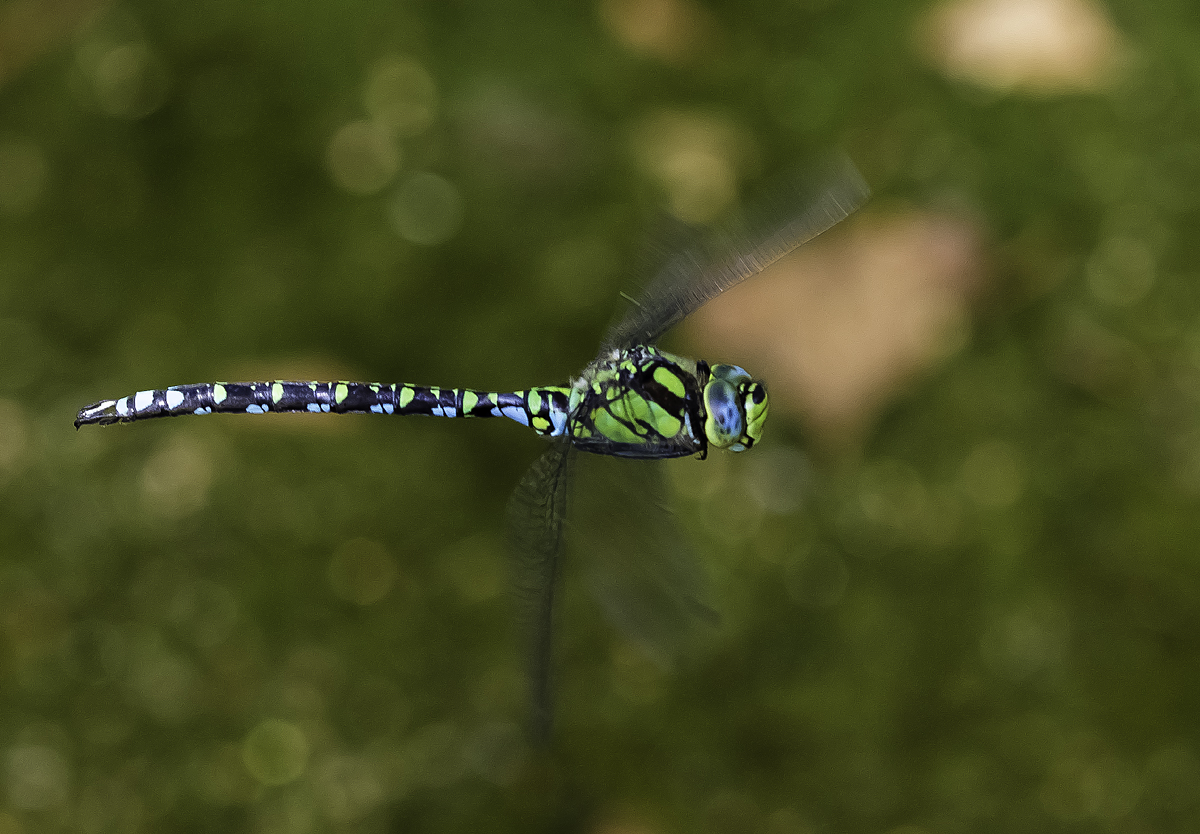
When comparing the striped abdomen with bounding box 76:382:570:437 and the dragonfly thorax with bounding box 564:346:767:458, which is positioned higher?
the striped abdomen with bounding box 76:382:570:437

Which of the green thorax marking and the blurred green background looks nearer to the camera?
the green thorax marking

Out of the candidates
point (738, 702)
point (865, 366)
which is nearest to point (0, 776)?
point (738, 702)

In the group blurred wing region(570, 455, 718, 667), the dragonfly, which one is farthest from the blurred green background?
the dragonfly

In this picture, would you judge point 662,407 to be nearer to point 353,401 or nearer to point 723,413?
point 723,413

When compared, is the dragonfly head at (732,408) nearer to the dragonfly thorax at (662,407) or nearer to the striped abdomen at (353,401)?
the dragonfly thorax at (662,407)

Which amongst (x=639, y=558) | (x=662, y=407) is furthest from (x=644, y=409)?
(x=639, y=558)

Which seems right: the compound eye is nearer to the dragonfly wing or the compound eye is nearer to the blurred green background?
the dragonfly wing
